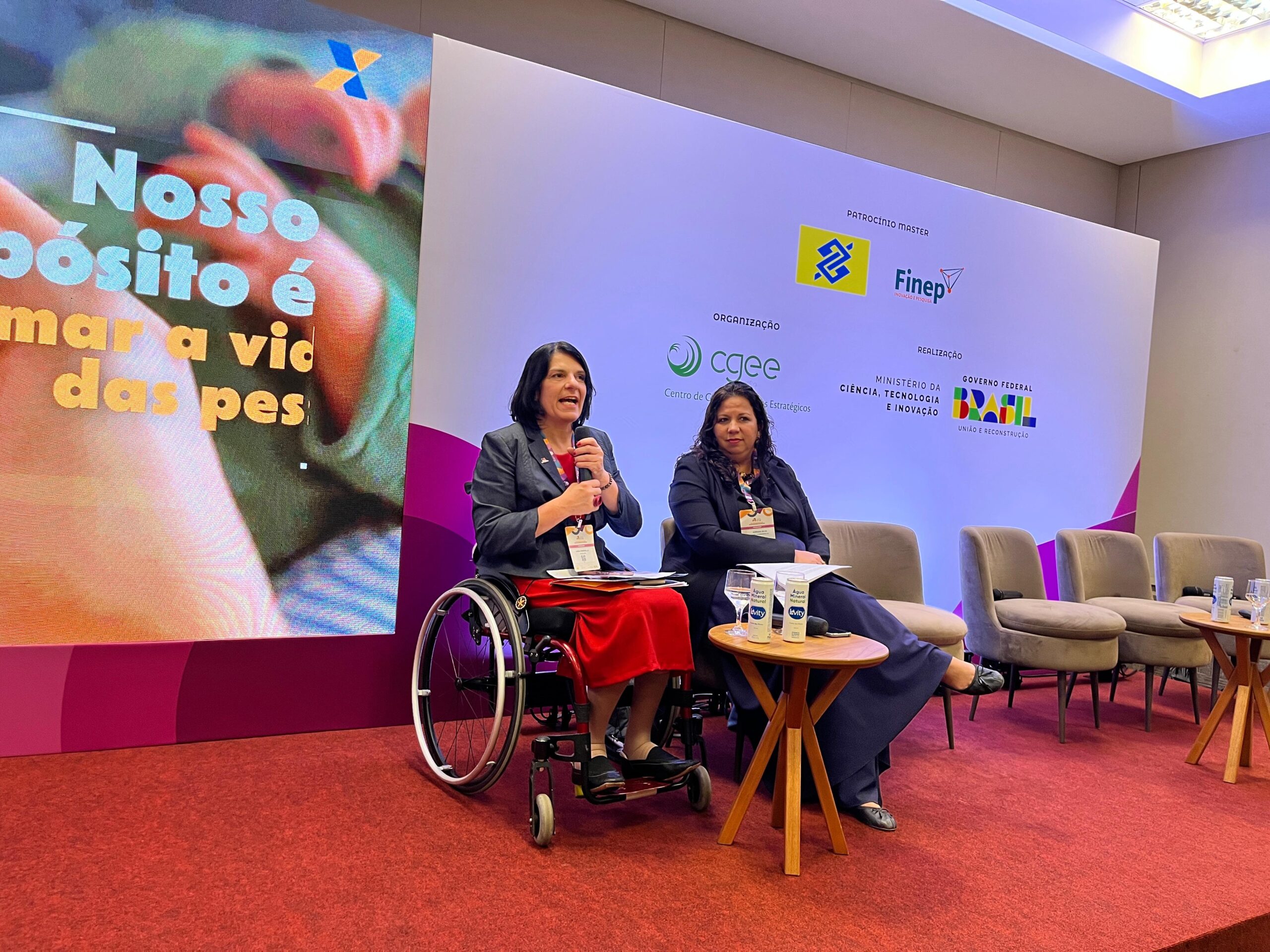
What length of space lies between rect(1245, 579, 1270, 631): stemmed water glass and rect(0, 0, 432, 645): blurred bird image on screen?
10.8ft

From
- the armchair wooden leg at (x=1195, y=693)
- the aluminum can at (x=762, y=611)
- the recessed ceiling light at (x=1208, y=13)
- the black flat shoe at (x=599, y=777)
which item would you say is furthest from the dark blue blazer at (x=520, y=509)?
the recessed ceiling light at (x=1208, y=13)

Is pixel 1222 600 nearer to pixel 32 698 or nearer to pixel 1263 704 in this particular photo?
pixel 1263 704

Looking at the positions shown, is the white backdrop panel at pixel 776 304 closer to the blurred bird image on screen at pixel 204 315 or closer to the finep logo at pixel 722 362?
the finep logo at pixel 722 362

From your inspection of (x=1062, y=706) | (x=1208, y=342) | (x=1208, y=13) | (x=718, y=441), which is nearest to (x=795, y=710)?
(x=718, y=441)

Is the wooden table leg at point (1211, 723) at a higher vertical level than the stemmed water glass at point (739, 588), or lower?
lower

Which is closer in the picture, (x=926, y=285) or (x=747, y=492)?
(x=747, y=492)

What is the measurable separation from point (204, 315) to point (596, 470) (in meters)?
1.40

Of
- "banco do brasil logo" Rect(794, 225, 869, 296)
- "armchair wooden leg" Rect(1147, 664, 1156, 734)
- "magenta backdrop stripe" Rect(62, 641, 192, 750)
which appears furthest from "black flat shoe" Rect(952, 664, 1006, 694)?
"magenta backdrop stripe" Rect(62, 641, 192, 750)

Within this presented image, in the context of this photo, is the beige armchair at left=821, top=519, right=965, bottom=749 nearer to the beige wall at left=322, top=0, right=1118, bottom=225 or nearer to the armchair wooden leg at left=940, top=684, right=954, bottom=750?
the armchair wooden leg at left=940, top=684, right=954, bottom=750

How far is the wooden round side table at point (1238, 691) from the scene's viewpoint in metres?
3.54

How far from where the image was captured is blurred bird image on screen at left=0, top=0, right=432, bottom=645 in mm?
2916

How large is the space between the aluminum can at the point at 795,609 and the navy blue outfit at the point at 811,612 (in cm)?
31

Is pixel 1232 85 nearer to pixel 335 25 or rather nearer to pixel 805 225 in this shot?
pixel 805 225

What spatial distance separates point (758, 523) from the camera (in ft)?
11.3
